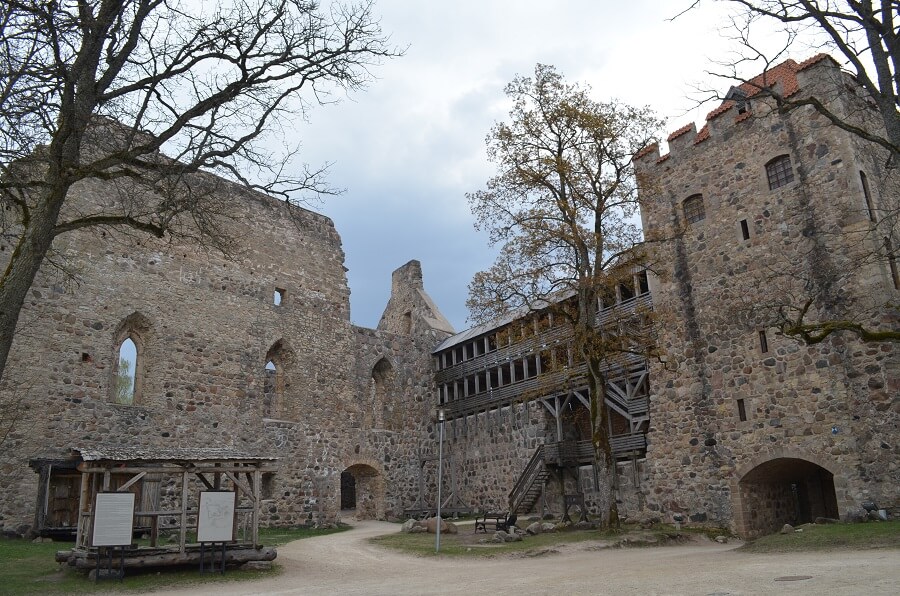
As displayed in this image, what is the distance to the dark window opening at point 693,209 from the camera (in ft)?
62.1

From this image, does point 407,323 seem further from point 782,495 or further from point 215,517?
point 215,517

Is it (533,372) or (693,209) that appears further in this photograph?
(533,372)

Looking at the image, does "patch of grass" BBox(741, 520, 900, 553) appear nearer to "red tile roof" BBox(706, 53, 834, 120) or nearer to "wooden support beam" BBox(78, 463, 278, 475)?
"wooden support beam" BBox(78, 463, 278, 475)

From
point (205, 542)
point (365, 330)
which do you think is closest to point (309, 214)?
point (365, 330)

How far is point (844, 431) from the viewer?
48.8 feet

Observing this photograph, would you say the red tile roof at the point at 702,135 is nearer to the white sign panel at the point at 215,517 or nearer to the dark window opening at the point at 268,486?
the white sign panel at the point at 215,517

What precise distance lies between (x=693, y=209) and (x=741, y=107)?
2.98 meters

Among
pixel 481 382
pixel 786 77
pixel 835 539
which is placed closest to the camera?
pixel 835 539

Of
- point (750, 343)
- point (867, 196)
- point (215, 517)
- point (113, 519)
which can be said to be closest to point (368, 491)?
point (215, 517)

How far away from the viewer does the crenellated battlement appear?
54.4ft

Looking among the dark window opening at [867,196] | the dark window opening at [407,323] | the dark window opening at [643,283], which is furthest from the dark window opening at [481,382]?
the dark window opening at [867,196]

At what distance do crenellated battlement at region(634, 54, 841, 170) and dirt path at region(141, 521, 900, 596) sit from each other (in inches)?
395

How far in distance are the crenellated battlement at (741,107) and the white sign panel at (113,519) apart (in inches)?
580

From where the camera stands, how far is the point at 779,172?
17.2m
